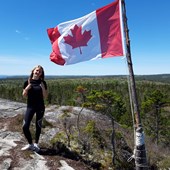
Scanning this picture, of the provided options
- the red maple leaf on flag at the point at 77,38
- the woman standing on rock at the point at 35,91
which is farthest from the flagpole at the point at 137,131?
the woman standing on rock at the point at 35,91

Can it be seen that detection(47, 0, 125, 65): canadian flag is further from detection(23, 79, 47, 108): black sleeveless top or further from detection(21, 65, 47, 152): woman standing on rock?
detection(23, 79, 47, 108): black sleeveless top

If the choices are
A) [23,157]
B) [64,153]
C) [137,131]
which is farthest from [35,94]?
[137,131]

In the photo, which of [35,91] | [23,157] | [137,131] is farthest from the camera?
[23,157]

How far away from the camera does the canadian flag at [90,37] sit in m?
5.62

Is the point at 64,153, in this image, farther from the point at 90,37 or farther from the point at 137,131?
the point at 90,37

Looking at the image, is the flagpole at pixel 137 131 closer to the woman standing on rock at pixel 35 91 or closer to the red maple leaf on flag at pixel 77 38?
the red maple leaf on flag at pixel 77 38

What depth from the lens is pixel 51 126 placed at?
34.8 ft

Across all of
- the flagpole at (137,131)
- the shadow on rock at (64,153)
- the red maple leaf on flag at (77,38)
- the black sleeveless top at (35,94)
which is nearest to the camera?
the flagpole at (137,131)

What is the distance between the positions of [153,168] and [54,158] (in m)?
4.33

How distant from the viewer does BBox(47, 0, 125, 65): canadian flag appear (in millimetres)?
5621

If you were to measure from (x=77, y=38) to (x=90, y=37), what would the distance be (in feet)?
1.05

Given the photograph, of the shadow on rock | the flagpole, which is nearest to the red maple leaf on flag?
the flagpole

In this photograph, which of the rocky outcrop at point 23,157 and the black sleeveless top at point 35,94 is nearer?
the rocky outcrop at point 23,157

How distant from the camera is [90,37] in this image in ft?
19.7
